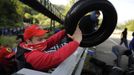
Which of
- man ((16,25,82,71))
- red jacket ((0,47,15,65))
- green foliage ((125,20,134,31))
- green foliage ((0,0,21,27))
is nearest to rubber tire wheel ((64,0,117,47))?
man ((16,25,82,71))

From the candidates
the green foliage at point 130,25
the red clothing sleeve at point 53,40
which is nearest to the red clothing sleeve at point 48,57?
the red clothing sleeve at point 53,40

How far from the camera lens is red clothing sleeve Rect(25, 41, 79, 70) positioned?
166 inches

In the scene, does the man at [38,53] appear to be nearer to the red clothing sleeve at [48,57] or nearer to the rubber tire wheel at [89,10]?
the red clothing sleeve at [48,57]

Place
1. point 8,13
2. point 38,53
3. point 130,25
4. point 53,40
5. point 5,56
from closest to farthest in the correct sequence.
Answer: point 38,53
point 5,56
point 53,40
point 8,13
point 130,25

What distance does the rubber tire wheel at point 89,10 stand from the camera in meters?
5.15

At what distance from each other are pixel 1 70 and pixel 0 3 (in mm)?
48949

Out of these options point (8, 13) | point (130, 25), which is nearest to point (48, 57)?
point (8, 13)

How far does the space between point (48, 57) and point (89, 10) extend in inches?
54.9

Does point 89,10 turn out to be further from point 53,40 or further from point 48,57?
point 48,57

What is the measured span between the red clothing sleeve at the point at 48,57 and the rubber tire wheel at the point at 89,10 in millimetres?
738

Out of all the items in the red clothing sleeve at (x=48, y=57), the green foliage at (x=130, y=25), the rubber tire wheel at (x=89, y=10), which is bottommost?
the green foliage at (x=130, y=25)

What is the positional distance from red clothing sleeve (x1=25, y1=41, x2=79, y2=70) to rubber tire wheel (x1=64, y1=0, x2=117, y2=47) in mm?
738

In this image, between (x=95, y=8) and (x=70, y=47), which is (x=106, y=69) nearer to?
(x=95, y=8)

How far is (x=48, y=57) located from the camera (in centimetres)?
423
